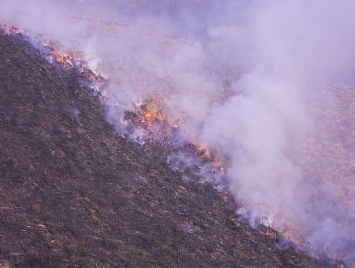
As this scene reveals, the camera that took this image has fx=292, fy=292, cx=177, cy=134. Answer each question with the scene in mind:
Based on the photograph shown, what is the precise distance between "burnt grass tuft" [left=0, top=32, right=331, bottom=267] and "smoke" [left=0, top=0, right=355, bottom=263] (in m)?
2.80

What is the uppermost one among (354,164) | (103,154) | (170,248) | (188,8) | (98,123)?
(188,8)

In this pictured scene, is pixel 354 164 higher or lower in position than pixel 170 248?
higher

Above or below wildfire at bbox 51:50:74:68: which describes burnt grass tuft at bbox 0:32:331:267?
below

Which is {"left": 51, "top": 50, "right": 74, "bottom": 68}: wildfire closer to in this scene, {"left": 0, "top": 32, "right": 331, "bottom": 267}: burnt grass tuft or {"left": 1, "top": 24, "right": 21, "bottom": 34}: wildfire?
{"left": 0, "top": 32, "right": 331, "bottom": 267}: burnt grass tuft

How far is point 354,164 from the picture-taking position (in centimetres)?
2222

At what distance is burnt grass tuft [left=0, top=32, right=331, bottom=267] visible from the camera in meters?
8.70

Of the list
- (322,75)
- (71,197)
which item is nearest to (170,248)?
(71,197)

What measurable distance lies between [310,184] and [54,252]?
1823 centimetres

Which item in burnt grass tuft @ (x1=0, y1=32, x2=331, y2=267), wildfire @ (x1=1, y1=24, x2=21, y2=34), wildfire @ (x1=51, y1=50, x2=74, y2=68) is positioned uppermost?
wildfire @ (x1=1, y1=24, x2=21, y2=34)

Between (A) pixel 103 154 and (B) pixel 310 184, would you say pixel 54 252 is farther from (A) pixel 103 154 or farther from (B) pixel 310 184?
(B) pixel 310 184

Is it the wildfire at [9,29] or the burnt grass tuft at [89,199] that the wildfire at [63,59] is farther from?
the wildfire at [9,29]

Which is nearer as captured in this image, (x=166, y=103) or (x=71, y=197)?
(x=71, y=197)

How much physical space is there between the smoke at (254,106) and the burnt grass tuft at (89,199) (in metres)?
2.80

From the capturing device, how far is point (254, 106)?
2459 centimetres
